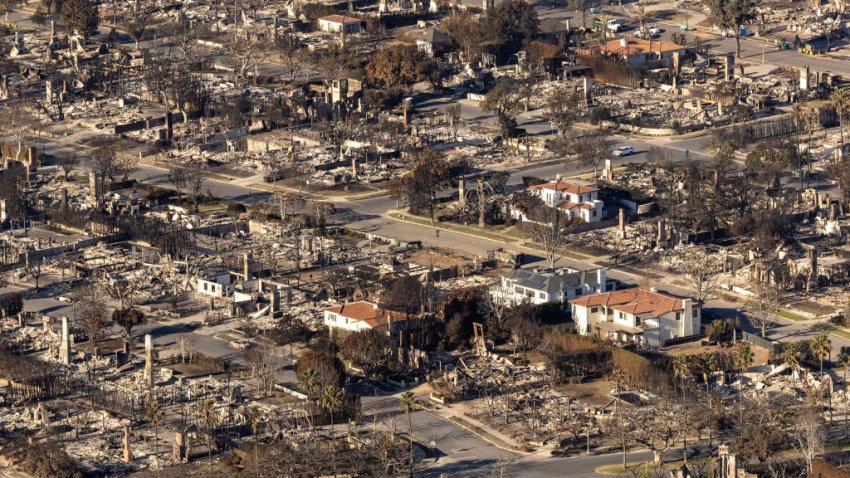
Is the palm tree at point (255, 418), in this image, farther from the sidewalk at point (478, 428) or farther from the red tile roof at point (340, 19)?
the red tile roof at point (340, 19)

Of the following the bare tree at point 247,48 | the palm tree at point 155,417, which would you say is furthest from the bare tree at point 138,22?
the palm tree at point 155,417

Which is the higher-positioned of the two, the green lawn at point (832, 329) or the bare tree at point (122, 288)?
the bare tree at point (122, 288)

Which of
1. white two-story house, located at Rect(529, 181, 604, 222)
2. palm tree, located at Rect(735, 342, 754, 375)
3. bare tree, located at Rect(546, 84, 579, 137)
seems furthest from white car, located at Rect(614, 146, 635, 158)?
palm tree, located at Rect(735, 342, 754, 375)

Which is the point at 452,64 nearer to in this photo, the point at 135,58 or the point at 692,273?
the point at 135,58

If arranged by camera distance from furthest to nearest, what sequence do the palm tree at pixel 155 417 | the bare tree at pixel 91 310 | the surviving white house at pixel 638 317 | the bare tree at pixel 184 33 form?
the bare tree at pixel 184 33
the bare tree at pixel 91 310
the surviving white house at pixel 638 317
the palm tree at pixel 155 417

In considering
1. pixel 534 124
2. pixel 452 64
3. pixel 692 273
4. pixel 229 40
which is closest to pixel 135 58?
pixel 229 40

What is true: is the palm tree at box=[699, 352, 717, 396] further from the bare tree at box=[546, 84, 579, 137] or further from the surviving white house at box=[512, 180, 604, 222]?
the bare tree at box=[546, 84, 579, 137]

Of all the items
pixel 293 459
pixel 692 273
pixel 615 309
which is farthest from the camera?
pixel 692 273
